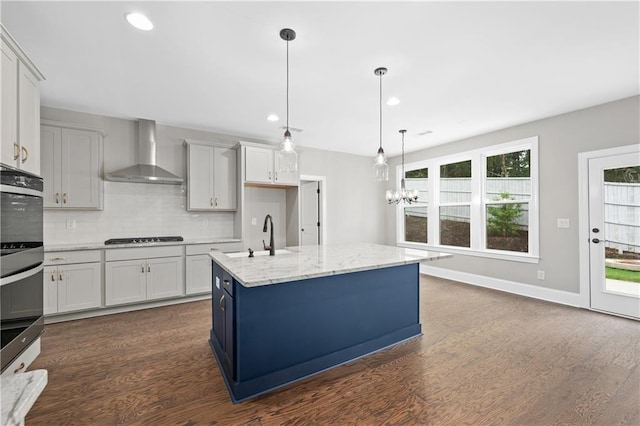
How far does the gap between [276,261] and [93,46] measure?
2397 mm

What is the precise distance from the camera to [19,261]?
1.95 meters

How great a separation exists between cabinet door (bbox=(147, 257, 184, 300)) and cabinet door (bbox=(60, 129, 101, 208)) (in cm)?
112

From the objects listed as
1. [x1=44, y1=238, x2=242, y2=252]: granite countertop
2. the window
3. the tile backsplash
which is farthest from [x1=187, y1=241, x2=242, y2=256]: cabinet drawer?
the window

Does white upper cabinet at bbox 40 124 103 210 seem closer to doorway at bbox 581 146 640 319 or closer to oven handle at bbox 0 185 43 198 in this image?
oven handle at bbox 0 185 43 198

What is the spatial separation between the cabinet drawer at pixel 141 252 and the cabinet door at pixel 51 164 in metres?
0.90

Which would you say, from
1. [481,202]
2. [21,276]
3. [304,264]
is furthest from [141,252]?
[481,202]

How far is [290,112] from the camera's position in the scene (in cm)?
398

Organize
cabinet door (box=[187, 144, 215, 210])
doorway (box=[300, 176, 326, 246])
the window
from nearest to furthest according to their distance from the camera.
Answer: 1. cabinet door (box=[187, 144, 215, 210])
2. the window
3. doorway (box=[300, 176, 326, 246])

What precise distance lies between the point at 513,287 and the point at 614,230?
4.96 feet

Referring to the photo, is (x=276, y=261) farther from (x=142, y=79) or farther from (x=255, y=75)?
(x=142, y=79)

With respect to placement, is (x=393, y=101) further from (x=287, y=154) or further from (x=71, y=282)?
(x=71, y=282)

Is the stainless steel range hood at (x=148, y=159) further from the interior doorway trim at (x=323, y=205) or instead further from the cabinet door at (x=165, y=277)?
the interior doorway trim at (x=323, y=205)

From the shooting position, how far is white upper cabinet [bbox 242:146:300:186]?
15.2 ft

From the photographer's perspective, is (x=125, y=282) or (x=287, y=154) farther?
(x=125, y=282)
